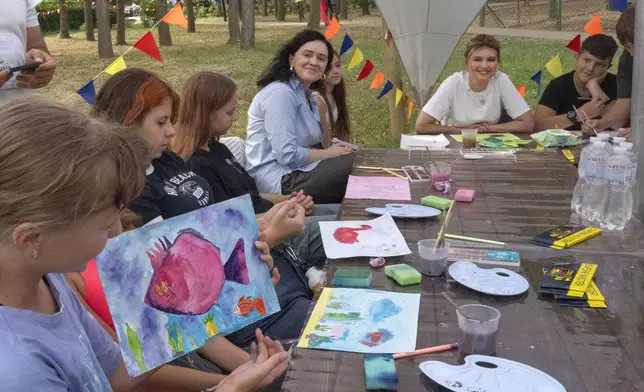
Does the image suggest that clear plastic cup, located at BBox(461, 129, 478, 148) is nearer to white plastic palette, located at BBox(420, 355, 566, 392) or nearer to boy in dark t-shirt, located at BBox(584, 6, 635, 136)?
boy in dark t-shirt, located at BBox(584, 6, 635, 136)

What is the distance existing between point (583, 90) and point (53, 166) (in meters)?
4.40

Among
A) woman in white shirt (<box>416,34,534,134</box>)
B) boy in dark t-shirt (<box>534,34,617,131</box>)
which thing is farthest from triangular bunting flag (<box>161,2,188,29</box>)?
boy in dark t-shirt (<box>534,34,617,131</box>)

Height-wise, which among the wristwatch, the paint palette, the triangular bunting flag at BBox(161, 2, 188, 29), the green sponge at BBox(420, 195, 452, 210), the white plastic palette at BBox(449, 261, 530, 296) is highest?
the triangular bunting flag at BBox(161, 2, 188, 29)

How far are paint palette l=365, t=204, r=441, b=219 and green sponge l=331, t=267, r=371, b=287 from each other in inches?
23.6

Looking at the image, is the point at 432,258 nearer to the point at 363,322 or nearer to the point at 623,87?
the point at 363,322

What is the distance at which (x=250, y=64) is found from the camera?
12695mm

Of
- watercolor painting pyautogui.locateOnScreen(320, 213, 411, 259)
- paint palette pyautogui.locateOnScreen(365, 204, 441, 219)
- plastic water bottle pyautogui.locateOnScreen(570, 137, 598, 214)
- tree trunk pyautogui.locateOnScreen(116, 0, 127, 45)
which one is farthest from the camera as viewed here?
tree trunk pyautogui.locateOnScreen(116, 0, 127, 45)

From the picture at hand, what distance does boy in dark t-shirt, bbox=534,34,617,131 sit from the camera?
4.47 meters

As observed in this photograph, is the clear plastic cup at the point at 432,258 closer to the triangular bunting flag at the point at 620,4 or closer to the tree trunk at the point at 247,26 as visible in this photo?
the triangular bunting flag at the point at 620,4

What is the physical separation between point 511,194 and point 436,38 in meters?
1.68

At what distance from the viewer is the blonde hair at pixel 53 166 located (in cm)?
102

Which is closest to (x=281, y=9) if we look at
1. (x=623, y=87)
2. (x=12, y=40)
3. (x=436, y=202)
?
(x=623, y=87)

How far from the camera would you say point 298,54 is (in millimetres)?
4023

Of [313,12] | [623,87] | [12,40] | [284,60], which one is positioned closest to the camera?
[12,40]
